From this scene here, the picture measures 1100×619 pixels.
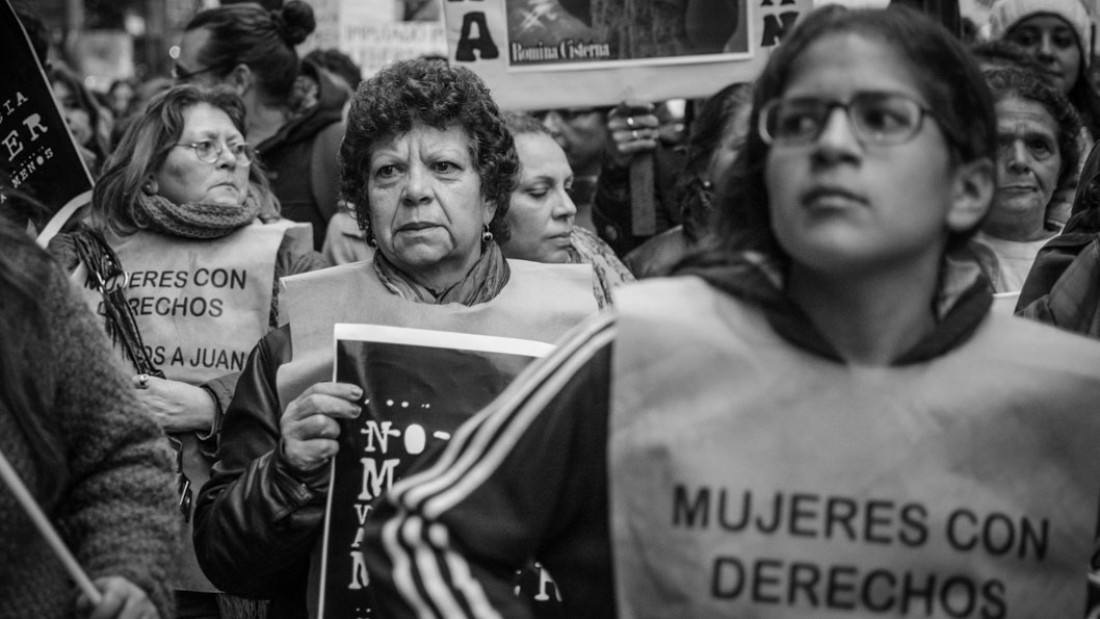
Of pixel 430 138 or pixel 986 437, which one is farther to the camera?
pixel 430 138

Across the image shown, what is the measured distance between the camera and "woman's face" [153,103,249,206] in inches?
188

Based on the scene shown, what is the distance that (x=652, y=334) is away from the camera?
2143 millimetres

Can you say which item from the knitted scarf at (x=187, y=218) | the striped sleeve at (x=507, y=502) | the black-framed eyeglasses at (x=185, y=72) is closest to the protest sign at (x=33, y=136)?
the knitted scarf at (x=187, y=218)

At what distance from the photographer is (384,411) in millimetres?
3055

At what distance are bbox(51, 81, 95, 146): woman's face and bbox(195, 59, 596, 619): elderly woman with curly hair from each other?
17.5 feet

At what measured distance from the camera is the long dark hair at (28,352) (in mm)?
2416

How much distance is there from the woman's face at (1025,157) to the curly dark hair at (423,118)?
167 cm

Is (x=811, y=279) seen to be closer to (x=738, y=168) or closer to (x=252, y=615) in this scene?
(x=738, y=168)

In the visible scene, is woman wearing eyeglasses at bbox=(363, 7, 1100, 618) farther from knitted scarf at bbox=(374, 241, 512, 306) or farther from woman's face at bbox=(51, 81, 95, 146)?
woman's face at bbox=(51, 81, 95, 146)

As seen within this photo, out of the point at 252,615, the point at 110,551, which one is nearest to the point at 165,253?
the point at 252,615

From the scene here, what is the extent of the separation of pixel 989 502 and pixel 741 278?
18.3 inches

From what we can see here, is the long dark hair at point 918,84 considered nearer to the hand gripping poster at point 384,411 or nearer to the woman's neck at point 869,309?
the woman's neck at point 869,309

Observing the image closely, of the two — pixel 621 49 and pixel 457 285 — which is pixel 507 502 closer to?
pixel 457 285

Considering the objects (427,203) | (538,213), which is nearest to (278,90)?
(538,213)
